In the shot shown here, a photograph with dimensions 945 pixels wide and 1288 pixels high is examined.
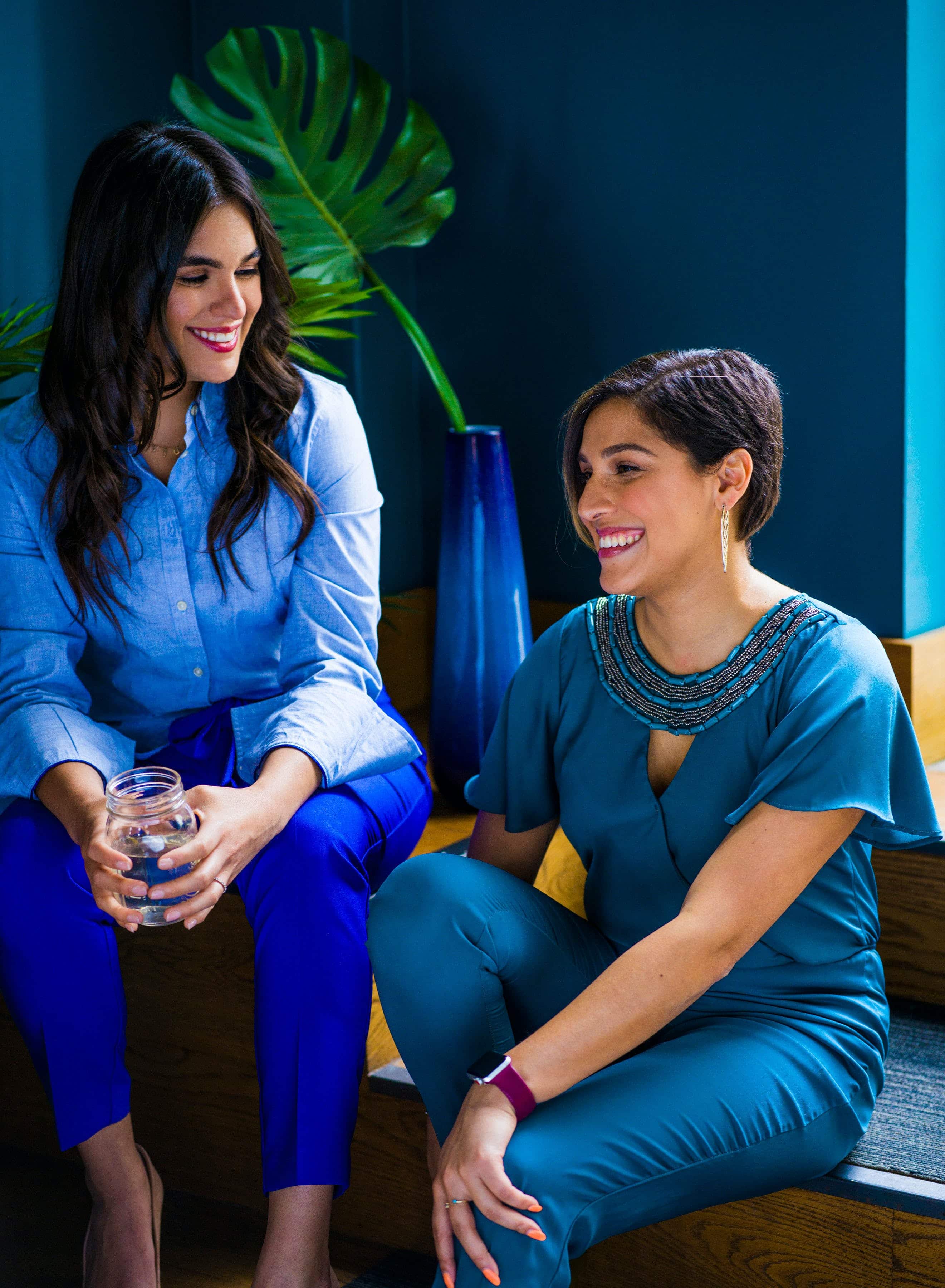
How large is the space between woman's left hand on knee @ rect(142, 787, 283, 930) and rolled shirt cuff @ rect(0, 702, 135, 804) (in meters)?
0.23

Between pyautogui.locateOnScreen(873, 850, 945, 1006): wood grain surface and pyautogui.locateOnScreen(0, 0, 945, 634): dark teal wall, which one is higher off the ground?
pyautogui.locateOnScreen(0, 0, 945, 634): dark teal wall

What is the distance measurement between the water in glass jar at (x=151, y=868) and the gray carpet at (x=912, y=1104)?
0.80 metres

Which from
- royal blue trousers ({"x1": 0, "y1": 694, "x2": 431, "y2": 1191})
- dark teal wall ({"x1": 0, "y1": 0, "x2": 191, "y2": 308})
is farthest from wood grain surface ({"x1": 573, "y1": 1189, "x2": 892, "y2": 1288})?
dark teal wall ({"x1": 0, "y1": 0, "x2": 191, "y2": 308})

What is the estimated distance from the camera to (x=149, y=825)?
1.41m

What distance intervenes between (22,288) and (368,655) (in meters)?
1.14

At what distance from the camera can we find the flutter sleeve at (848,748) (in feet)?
4.36

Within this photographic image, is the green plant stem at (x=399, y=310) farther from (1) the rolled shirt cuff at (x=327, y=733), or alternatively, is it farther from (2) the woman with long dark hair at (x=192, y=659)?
(1) the rolled shirt cuff at (x=327, y=733)

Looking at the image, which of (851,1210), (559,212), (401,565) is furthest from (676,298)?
(851,1210)

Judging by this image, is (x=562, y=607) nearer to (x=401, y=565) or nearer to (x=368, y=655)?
(x=401, y=565)

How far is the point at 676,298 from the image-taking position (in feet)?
8.48

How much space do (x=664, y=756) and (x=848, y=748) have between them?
231 millimetres

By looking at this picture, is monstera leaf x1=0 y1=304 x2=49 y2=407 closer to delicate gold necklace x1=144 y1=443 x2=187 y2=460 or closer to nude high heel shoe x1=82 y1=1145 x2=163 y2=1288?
delicate gold necklace x1=144 y1=443 x2=187 y2=460

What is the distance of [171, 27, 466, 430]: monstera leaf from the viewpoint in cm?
242

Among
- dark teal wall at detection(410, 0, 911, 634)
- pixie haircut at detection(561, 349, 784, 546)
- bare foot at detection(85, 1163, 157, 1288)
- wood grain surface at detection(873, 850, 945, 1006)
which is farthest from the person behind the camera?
dark teal wall at detection(410, 0, 911, 634)
